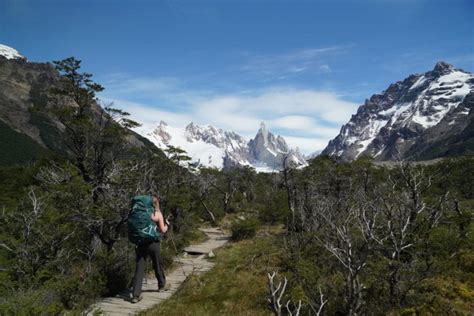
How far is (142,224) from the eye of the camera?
9445 millimetres

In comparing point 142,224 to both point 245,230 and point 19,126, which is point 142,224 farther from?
point 19,126

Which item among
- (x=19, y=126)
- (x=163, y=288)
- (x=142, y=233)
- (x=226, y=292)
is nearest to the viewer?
(x=142, y=233)

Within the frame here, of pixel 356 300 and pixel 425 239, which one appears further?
pixel 425 239

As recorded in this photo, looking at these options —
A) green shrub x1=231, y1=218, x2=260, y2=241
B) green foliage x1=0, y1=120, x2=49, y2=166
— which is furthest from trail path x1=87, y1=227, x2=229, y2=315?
green foliage x1=0, y1=120, x2=49, y2=166

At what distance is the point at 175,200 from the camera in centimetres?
2430

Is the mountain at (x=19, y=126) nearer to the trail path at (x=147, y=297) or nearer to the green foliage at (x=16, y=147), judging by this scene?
the green foliage at (x=16, y=147)

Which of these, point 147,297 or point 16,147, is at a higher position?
point 16,147

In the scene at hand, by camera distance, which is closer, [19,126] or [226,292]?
[226,292]

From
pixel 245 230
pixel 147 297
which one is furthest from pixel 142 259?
A: pixel 245 230

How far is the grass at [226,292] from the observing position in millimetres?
9547

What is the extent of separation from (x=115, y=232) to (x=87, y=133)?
7948 millimetres

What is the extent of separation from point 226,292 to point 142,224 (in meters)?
3.78

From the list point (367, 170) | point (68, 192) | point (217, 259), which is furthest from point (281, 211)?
point (68, 192)

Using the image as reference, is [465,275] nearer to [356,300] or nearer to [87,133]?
[356,300]
